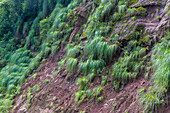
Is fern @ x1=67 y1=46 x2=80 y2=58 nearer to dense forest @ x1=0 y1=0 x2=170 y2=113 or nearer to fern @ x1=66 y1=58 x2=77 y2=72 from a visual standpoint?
dense forest @ x1=0 y1=0 x2=170 y2=113

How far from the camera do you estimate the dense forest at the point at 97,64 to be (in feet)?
18.9

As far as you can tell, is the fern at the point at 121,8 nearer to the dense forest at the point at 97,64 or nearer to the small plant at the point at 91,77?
the dense forest at the point at 97,64

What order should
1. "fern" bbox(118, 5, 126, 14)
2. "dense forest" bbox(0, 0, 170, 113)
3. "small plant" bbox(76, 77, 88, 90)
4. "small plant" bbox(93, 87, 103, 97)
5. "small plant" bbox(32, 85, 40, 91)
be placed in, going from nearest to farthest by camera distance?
"dense forest" bbox(0, 0, 170, 113) < "small plant" bbox(93, 87, 103, 97) < "small plant" bbox(76, 77, 88, 90) < "fern" bbox(118, 5, 126, 14) < "small plant" bbox(32, 85, 40, 91)

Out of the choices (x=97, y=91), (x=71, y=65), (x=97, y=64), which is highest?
(x=97, y=64)

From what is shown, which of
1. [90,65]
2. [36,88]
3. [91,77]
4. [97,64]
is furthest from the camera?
[36,88]

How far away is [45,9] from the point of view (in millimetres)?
13117

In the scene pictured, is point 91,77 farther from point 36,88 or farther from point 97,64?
point 36,88

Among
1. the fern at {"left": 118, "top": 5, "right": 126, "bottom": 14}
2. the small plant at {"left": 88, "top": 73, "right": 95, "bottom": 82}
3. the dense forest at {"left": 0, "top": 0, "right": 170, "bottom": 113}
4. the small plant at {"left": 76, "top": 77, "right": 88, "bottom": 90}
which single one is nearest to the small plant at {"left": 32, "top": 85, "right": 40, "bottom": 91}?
the dense forest at {"left": 0, "top": 0, "right": 170, "bottom": 113}

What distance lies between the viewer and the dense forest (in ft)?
18.9

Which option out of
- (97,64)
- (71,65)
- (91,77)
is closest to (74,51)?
(71,65)

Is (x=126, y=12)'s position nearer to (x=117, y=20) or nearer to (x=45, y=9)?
(x=117, y=20)

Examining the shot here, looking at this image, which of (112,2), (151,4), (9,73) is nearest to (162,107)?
(151,4)

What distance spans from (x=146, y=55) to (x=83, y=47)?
3.04 m

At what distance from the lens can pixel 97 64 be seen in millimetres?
7289
